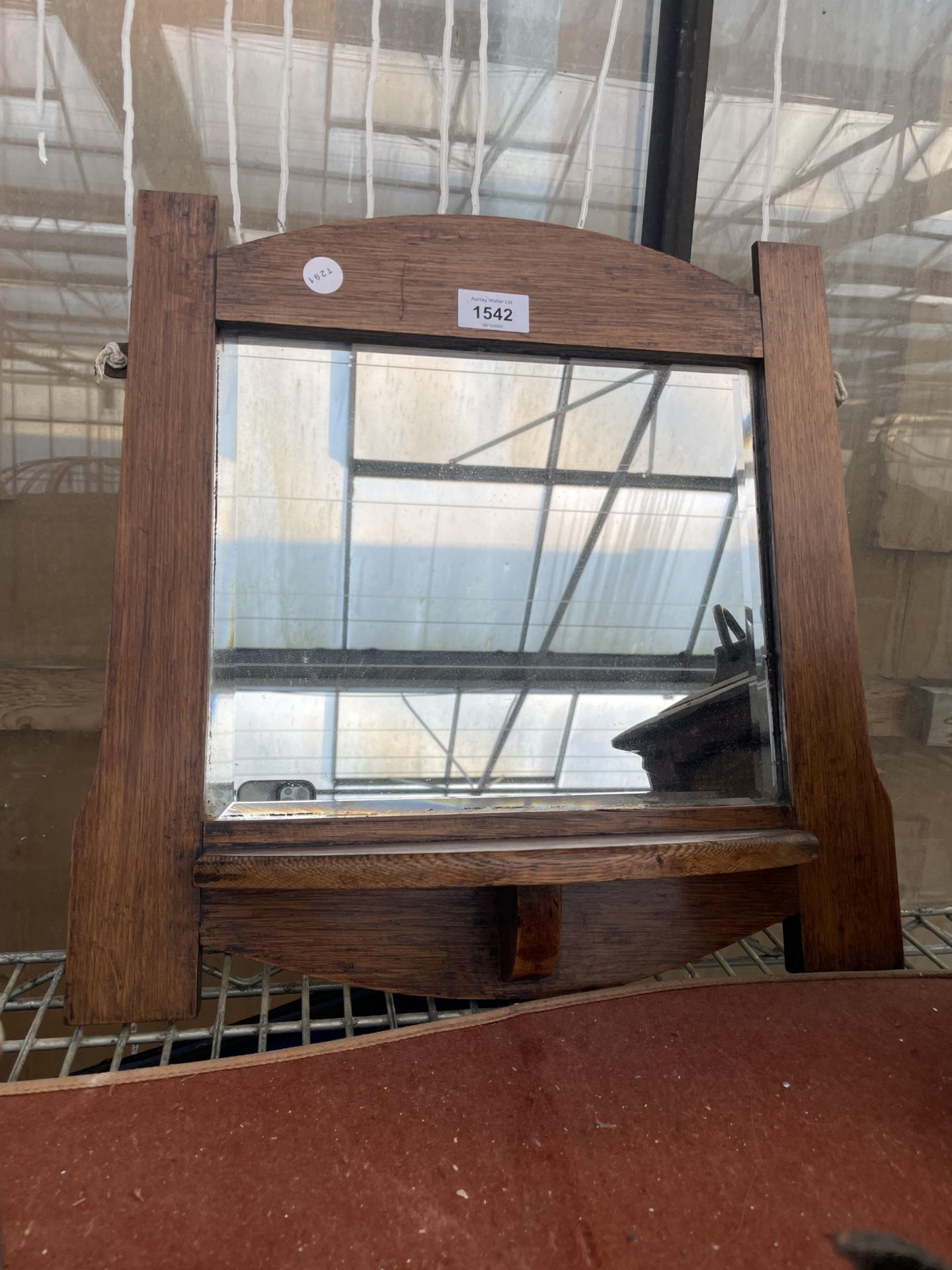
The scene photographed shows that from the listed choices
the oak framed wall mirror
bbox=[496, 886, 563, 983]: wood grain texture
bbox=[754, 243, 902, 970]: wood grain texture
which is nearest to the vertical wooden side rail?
the oak framed wall mirror

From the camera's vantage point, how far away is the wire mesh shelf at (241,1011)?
736mm

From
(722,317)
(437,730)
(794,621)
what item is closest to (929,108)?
(722,317)

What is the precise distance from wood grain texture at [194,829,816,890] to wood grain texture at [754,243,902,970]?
119 mm

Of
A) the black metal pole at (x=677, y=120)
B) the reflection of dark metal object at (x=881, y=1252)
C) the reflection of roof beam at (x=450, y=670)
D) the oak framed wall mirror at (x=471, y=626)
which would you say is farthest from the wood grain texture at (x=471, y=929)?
the black metal pole at (x=677, y=120)

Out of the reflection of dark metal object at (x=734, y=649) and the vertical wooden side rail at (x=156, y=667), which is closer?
the vertical wooden side rail at (x=156, y=667)

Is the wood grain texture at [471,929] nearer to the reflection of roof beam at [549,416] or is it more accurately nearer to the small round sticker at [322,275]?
the reflection of roof beam at [549,416]

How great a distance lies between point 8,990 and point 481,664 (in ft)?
1.72

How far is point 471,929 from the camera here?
78 centimetres

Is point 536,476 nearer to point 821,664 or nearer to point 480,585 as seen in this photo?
point 480,585

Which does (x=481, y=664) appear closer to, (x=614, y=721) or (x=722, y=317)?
(x=614, y=721)

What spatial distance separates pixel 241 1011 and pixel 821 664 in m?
0.89

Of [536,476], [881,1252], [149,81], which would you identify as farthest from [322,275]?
[881,1252]

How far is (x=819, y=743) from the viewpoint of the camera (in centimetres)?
83

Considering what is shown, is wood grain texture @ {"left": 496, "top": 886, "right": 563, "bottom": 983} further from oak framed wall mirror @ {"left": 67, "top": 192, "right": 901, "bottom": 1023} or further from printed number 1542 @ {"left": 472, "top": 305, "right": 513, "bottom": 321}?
printed number 1542 @ {"left": 472, "top": 305, "right": 513, "bottom": 321}
